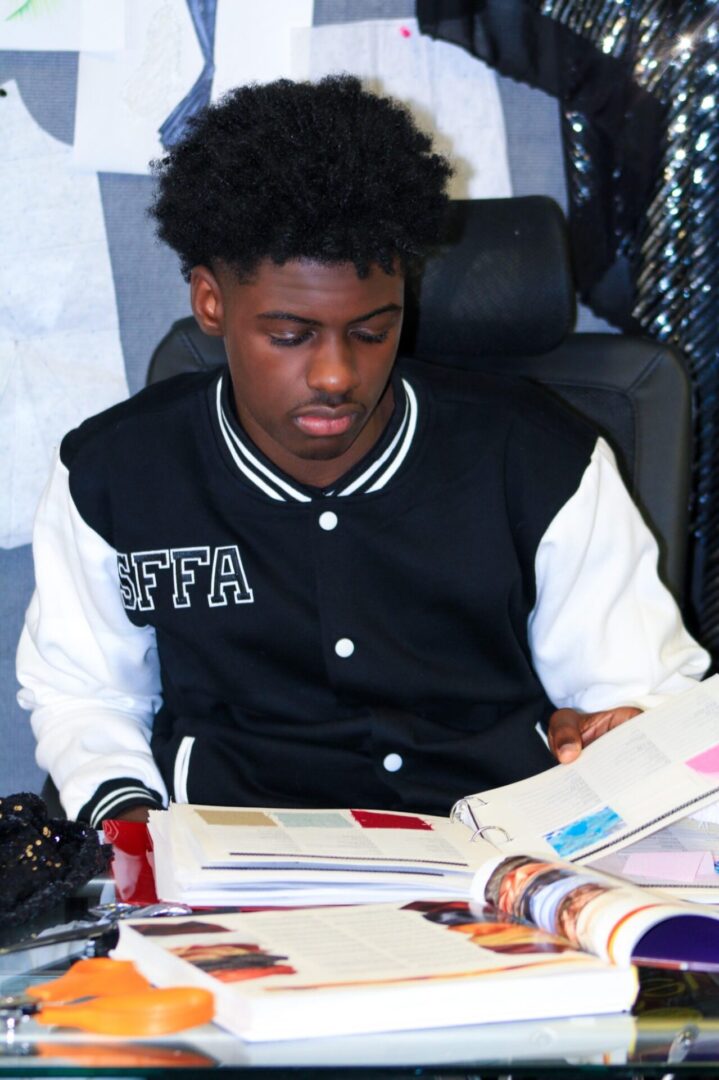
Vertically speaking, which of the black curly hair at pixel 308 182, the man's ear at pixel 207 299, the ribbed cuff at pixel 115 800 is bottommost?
the ribbed cuff at pixel 115 800

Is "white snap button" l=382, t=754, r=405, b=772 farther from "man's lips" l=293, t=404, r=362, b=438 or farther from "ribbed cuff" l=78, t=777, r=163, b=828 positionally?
"man's lips" l=293, t=404, r=362, b=438

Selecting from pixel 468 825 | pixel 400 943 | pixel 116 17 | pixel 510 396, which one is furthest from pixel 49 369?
pixel 400 943

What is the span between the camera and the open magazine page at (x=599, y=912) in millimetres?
847

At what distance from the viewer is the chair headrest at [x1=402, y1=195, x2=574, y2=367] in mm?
1575

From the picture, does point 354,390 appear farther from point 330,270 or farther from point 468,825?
point 468,825

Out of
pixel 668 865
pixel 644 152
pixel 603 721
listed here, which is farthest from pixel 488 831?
pixel 644 152

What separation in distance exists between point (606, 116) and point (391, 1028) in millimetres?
1431

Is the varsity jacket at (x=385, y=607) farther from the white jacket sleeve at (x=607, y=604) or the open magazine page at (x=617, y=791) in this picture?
the open magazine page at (x=617, y=791)

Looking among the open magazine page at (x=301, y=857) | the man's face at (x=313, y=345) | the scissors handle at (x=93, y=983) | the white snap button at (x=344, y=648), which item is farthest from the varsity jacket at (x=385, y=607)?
the scissors handle at (x=93, y=983)

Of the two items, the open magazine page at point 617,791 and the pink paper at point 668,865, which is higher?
the open magazine page at point 617,791

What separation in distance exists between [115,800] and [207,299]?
0.54m

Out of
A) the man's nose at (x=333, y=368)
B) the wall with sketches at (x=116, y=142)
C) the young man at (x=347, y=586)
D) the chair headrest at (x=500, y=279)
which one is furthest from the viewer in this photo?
the wall with sketches at (x=116, y=142)

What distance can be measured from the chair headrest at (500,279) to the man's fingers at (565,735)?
1.51 ft

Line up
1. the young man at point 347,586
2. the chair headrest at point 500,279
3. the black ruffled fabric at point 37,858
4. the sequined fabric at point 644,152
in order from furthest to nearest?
1. the sequined fabric at point 644,152
2. the chair headrest at point 500,279
3. the young man at point 347,586
4. the black ruffled fabric at point 37,858
